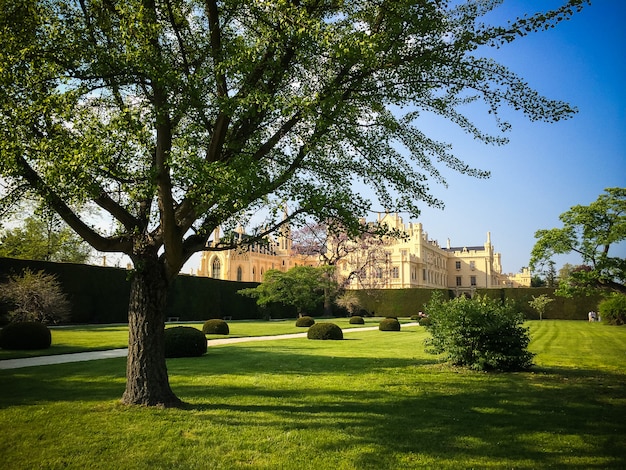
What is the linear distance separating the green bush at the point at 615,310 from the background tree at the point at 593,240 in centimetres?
1340

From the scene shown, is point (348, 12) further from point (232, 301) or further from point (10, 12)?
point (232, 301)

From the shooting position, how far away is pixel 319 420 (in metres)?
6.39

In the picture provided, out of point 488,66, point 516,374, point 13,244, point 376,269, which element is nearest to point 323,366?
point 516,374

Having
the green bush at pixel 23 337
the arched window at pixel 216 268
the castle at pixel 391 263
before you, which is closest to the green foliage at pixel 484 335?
the green bush at pixel 23 337

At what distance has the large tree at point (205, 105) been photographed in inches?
223

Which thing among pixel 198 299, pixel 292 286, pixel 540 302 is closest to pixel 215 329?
pixel 292 286

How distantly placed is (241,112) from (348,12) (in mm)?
2178

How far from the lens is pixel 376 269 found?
160 feet

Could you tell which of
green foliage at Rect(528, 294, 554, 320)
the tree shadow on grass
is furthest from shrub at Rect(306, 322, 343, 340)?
green foliage at Rect(528, 294, 554, 320)

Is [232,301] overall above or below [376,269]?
below

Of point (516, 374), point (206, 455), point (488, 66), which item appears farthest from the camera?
point (516, 374)

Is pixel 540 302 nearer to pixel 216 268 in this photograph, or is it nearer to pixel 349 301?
pixel 349 301

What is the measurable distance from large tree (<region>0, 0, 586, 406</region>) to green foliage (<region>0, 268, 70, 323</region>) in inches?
629

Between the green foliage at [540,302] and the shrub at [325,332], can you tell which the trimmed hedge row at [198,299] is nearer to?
the green foliage at [540,302]
